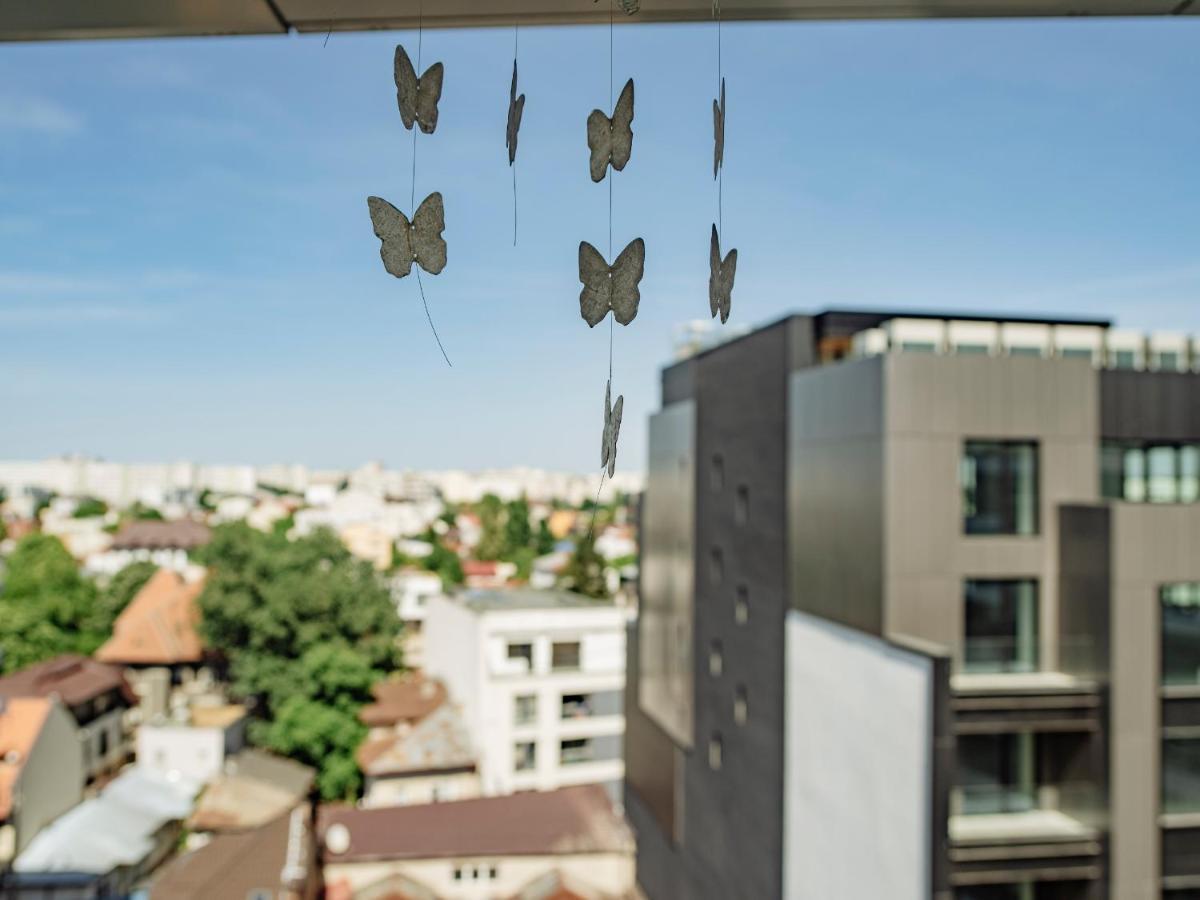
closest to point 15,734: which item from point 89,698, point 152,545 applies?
point 89,698

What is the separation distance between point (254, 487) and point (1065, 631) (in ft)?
175

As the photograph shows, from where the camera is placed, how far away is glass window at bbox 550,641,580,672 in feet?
36.9

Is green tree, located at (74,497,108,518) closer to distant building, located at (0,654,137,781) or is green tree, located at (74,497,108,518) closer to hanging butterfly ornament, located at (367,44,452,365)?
distant building, located at (0,654,137,781)

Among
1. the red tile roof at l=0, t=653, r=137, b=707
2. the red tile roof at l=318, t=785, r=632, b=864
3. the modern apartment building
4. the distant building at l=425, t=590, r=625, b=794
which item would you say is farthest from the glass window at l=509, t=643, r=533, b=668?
the modern apartment building

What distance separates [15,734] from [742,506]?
7.48 metres

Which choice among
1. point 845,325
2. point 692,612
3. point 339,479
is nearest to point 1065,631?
point 845,325

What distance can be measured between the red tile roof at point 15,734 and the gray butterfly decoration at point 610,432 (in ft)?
32.5

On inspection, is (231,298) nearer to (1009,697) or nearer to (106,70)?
(106,70)

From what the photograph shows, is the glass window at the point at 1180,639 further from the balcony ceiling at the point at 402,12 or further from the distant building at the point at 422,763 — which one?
the distant building at the point at 422,763

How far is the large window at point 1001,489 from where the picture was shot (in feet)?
13.2

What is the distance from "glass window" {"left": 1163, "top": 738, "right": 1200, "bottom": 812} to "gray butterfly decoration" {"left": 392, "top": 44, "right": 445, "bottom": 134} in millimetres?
4216

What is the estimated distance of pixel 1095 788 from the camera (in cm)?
379

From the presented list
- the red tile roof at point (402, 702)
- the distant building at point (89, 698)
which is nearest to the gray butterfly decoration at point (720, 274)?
the distant building at point (89, 698)

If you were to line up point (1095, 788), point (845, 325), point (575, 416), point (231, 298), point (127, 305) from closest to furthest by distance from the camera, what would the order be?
point (575, 416)
point (231, 298)
point (127, 305)
point (1095, 788)
point (845, 325)
